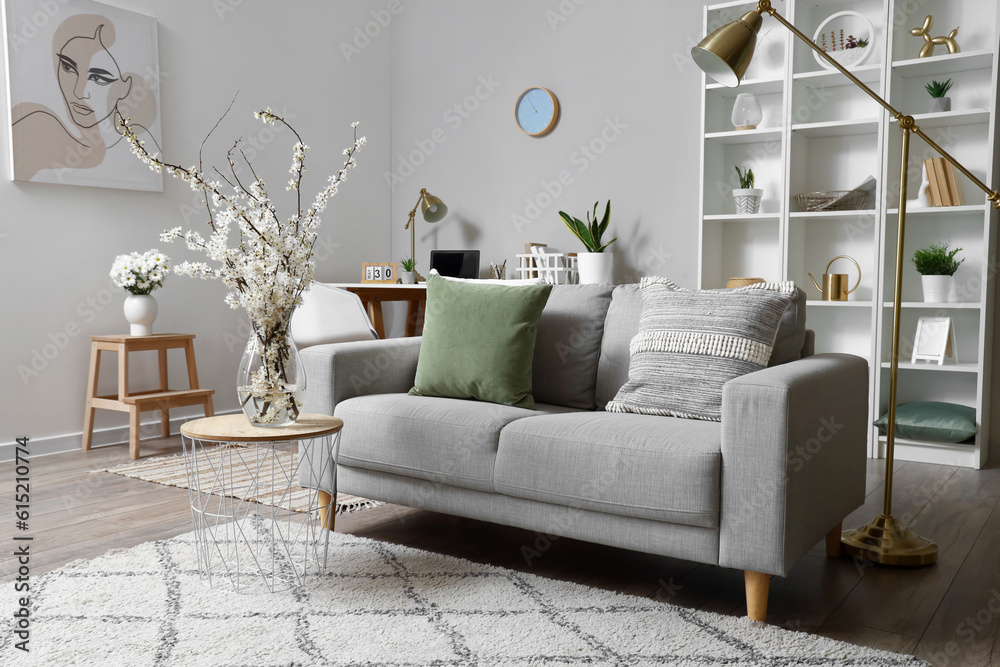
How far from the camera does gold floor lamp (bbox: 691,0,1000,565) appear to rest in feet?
6.88

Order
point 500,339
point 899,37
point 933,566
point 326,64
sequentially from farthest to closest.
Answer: point 326,64 → point 899,37 → point 500,339 → point 933,566

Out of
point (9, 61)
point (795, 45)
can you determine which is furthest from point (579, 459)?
point (9, 61)

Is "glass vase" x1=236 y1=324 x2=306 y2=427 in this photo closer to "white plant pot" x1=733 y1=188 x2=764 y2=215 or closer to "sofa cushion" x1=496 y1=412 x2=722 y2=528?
"sofa cushion" x1=496 y1=412 x2=722 y2=528

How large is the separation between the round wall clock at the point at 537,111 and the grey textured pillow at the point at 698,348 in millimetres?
2513

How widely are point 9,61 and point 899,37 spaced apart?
3.86 metres

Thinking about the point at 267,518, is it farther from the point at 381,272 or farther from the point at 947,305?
the point at 947,305

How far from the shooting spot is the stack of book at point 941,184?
140 inches

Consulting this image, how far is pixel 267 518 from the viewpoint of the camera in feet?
8.73

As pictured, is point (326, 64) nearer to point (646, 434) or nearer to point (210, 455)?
point (210, 455)

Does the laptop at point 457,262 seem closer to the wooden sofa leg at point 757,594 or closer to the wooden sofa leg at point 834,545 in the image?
the wooden sofa leg at point 834,545

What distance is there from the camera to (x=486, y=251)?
496 cm

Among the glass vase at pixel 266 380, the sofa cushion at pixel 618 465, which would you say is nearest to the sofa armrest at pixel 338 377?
the glass vase at pixel 266 380

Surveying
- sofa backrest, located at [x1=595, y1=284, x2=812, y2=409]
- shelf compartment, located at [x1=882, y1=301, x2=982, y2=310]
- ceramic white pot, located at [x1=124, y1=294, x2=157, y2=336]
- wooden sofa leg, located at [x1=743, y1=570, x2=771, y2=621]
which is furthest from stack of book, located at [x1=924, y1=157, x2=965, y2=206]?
ceramic white pot, located at [x1=124, y1=294, x2=157, y2=336]

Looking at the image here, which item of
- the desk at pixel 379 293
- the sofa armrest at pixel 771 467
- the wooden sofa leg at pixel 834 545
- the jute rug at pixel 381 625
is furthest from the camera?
the desk at pixel 379 293
